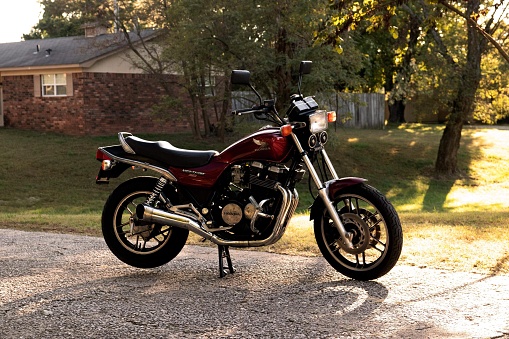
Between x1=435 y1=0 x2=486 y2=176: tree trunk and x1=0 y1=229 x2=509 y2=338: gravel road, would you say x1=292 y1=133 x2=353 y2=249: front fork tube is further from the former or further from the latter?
x1=435 y1=0 x2=486 y2=176: tree trunk

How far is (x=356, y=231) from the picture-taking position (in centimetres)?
670

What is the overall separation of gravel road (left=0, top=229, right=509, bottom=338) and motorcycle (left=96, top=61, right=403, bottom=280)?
0.25 m

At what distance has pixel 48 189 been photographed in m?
25.1

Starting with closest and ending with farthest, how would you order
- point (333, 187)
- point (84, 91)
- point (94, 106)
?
1. point (333, 187)
2. point (84, 91)
3. point (94, 106)

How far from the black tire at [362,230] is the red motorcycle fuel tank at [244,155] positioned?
2.07 feet

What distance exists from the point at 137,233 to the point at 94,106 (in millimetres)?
27522

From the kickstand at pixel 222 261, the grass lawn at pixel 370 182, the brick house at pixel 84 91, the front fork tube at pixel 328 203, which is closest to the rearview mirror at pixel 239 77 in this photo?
the front fork tube at pixel 328 203

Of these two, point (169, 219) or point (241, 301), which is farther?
point (169, 219)

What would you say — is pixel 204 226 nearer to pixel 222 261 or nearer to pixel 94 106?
pixel 222 261

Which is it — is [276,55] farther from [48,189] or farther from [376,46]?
[376,46]

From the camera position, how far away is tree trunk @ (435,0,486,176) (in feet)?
94.9

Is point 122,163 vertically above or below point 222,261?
above

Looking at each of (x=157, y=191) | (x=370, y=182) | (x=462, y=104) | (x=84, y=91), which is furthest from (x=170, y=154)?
(x=84, y=91)

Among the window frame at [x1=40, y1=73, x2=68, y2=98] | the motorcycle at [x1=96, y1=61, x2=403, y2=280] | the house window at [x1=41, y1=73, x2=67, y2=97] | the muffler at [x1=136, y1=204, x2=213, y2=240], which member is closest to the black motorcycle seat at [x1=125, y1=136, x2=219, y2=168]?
the motorcycle at [x1=96, y1=61, x2=403, y2=280]
